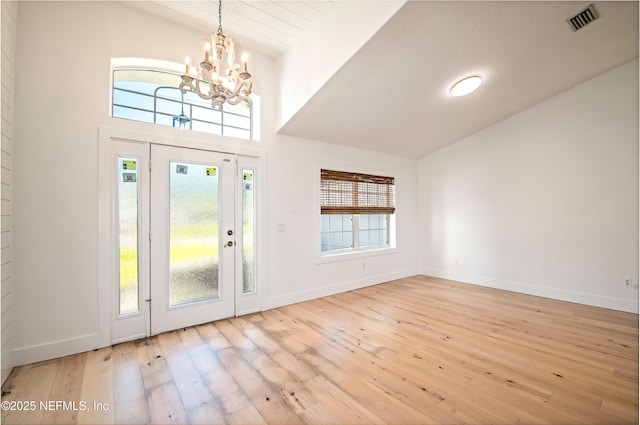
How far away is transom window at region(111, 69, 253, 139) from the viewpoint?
303 cm

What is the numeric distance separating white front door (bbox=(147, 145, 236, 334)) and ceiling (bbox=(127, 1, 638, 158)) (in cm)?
133

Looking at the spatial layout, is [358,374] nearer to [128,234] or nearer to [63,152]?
[128,234]

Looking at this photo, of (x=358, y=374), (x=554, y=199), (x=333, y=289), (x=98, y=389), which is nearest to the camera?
(x=98, y=389)

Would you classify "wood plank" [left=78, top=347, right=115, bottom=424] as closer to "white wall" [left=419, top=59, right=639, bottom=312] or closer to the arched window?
the arched window

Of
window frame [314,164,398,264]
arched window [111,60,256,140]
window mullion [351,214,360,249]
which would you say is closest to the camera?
arched window [111,60,256,140]

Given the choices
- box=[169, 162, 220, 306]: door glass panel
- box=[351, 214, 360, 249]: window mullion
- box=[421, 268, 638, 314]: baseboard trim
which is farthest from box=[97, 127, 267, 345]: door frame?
box=[421, 268, 638, 314]: baseboard trim

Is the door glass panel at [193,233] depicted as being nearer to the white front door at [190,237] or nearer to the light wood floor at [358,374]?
the white front door at [190,237]

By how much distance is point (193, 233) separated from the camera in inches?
130

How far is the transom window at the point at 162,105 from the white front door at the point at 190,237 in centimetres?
40

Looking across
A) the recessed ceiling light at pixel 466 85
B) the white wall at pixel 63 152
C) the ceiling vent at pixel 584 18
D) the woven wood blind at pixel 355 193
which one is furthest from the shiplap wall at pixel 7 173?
the ceiling vent at pixel 584 18

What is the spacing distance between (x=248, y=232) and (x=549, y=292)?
468cm

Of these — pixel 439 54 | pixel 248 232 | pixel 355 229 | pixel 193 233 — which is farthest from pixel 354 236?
pixel 439 54

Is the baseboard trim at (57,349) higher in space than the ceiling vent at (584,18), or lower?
lower

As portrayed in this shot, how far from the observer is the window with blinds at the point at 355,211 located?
4.62 metres
